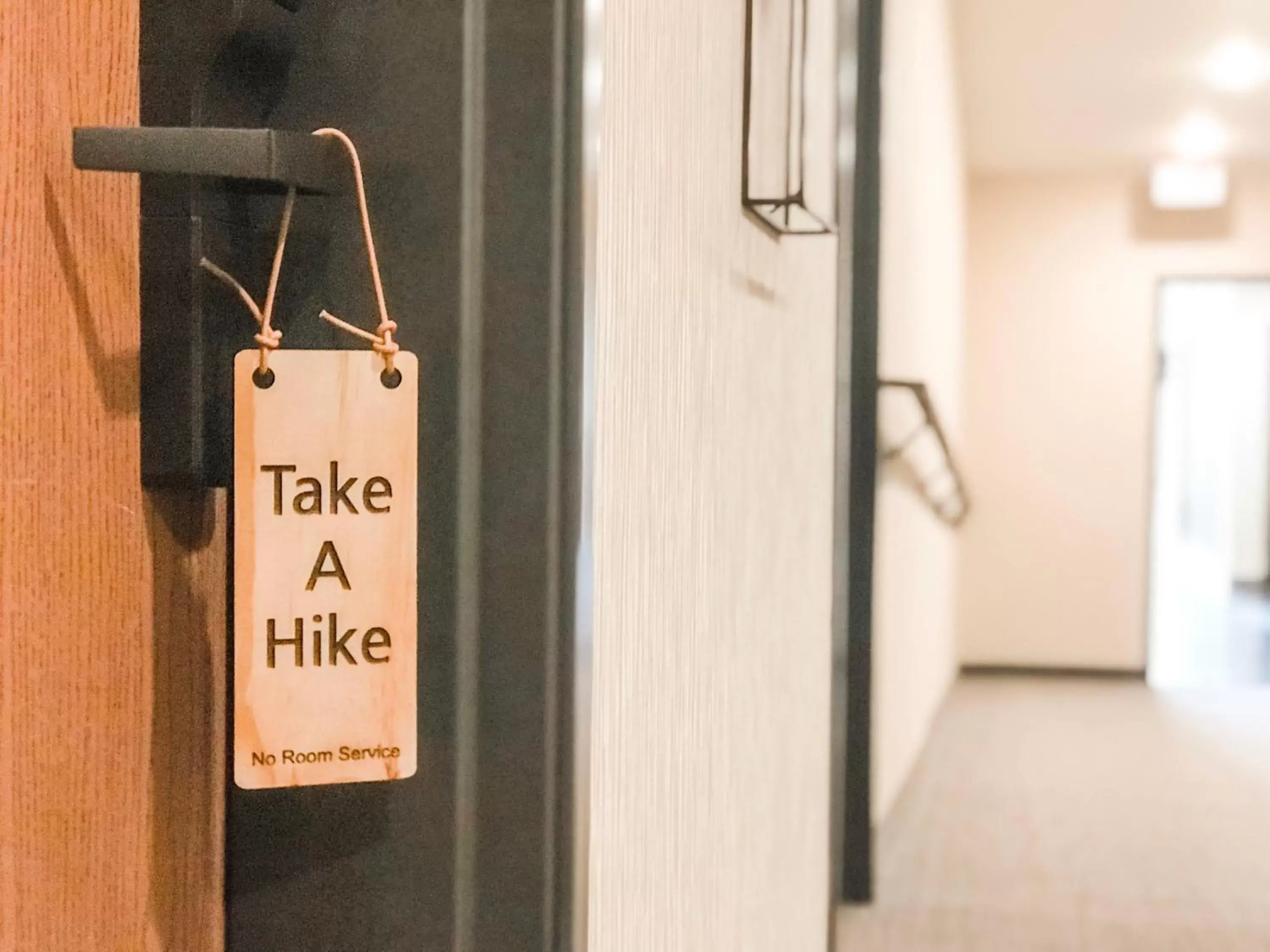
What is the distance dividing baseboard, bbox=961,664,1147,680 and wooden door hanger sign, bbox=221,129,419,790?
5.29m

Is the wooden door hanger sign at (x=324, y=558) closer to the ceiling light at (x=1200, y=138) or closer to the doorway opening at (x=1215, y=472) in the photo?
the ceiling light at (x=1200, y=138)

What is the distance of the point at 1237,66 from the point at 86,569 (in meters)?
4.69

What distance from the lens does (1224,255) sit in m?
5.38

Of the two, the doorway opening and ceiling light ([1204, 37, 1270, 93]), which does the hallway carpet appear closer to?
the doorway opening

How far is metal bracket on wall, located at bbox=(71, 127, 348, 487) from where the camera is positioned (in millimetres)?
448

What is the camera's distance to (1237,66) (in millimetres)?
4230

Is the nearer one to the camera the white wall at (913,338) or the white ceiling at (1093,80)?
the white wall at (913,338)

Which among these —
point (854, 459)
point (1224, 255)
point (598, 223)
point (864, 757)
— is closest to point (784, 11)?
point (598, 223)

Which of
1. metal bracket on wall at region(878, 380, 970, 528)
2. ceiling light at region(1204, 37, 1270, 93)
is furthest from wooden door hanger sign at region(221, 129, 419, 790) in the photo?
ceiling light at region(1204, 37, 1270, 93)

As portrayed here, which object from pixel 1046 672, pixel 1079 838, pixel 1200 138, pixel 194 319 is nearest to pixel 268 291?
pixel 194 319

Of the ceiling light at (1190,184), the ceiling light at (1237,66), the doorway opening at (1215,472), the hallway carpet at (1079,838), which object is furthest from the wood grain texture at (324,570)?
the doorway opening at (1215,472)

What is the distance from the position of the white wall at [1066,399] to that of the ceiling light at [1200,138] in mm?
247

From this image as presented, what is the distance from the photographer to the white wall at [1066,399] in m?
5.40

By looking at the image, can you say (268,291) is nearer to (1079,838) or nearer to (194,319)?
(194,319)
